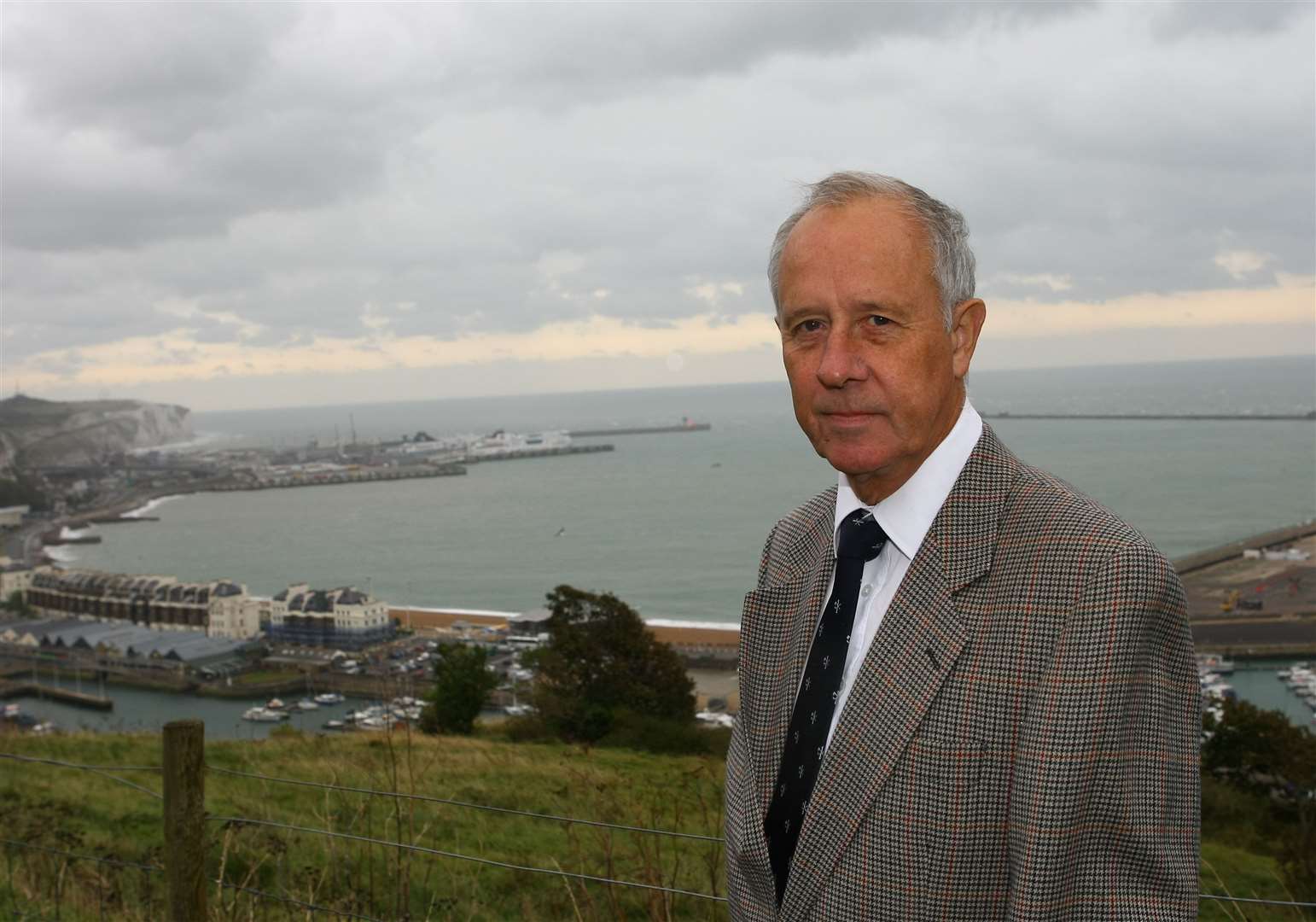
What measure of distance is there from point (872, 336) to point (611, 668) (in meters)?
12.8

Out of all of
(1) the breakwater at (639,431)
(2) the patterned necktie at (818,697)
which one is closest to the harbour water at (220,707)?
(2) the patterned necktie at (818,697)

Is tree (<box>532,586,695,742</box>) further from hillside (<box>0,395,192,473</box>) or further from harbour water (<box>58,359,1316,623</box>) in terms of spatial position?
hillside (<box>0,395,192,473</box>)

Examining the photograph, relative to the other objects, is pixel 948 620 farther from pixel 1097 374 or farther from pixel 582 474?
pixel 1097 374

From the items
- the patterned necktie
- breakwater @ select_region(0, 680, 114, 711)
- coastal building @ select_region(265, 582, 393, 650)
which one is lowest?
breakwater @ select_region(0, 680, 114, 711)

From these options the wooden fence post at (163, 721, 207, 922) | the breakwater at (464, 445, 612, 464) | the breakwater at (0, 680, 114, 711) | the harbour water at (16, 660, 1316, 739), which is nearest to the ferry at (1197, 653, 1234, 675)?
the harbour water at (16, 660, 1316, 739)

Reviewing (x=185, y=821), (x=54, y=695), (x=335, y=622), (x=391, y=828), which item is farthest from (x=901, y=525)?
(x=335, y=622)

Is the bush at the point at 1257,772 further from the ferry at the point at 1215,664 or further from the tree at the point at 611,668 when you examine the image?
the ferry at the point at 1215,664

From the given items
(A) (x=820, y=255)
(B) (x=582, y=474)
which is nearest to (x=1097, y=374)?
(B) (x=582, y=474)

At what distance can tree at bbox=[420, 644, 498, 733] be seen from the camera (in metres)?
12.6

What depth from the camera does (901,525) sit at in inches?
39.5

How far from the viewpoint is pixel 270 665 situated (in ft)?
82.7

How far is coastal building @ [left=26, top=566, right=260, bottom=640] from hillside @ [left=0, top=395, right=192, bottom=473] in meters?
34.8

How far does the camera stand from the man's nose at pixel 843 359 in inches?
38.2

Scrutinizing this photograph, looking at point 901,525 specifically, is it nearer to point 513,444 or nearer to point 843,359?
point 843,359
